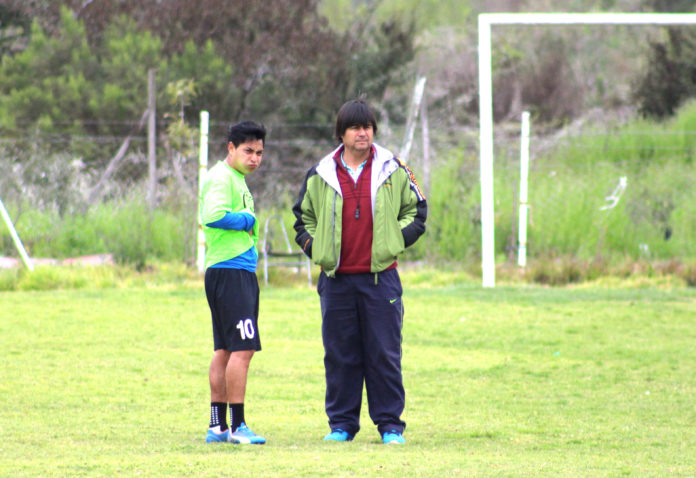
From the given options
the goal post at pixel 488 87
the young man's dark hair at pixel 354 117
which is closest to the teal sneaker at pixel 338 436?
the young man's dark hair at pixel 354 117

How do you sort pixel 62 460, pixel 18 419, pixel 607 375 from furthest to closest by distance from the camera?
pixel 607 375 < pixel 18 419 < pixel 62 460

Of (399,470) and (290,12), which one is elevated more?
(290,12)

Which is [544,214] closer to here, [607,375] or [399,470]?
[607,375]

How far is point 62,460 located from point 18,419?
1.54 metres

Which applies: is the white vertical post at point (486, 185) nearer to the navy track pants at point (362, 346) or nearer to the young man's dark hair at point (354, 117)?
the navy track pants at point (362, 346)

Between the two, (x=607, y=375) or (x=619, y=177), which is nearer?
(x=607, y=375)

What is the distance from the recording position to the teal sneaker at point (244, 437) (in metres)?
5.46

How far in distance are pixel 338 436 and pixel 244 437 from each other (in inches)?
20.6

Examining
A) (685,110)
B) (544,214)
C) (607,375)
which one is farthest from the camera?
(685,110)

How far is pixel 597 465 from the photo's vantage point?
4867 mm

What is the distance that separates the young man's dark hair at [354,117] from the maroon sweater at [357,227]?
278 millimetres

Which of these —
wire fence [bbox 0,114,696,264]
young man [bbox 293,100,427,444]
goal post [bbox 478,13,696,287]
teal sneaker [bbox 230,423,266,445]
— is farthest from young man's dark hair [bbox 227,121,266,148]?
wire fence [bbox 0,114,696,264]

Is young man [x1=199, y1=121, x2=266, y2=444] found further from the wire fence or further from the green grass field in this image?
the wire fence

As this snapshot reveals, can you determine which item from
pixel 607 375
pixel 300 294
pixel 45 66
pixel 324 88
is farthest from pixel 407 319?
pixel 45 66
